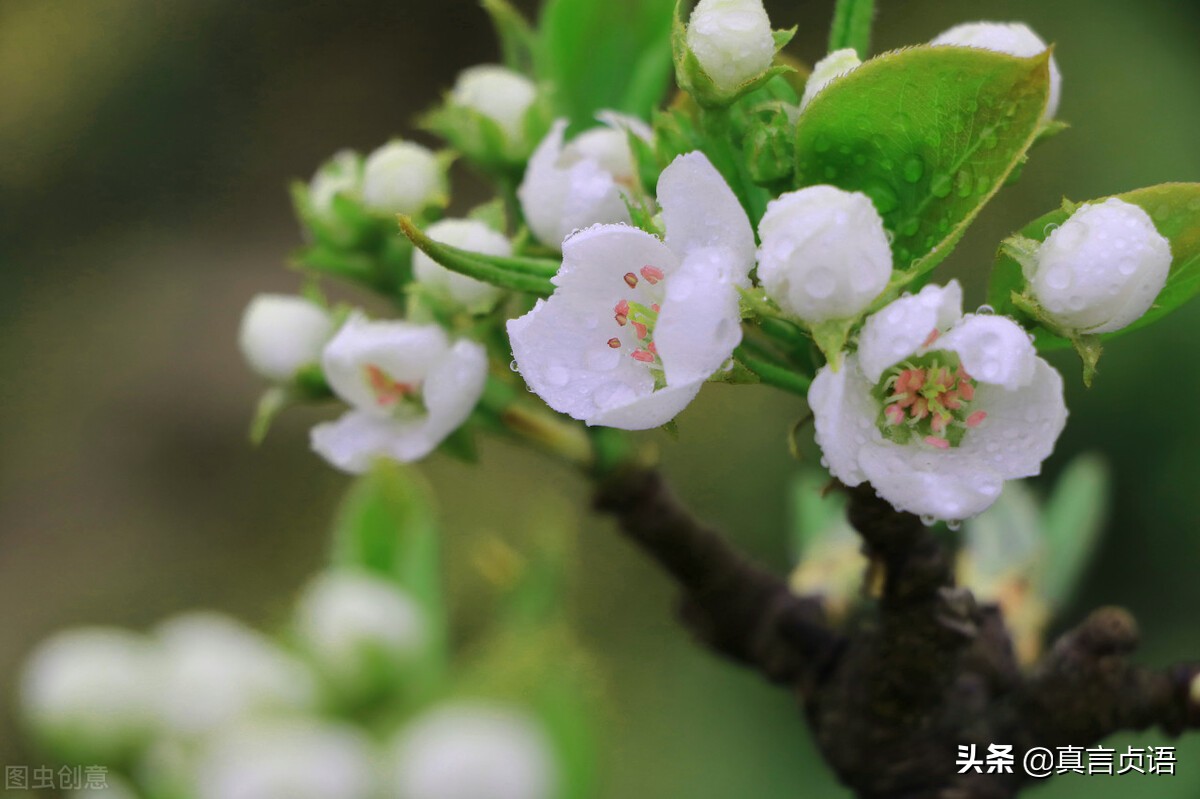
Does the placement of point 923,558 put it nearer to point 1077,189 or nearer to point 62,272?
point 1077,189

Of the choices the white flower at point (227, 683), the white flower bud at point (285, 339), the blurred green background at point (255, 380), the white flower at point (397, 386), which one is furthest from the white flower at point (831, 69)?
the blurred green background at point (255, 380)

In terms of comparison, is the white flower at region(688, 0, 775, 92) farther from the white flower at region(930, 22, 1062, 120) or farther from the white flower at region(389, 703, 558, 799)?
the white flower at region(389, 703, 558, 799)

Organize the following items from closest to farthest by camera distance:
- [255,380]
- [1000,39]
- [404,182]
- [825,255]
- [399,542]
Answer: [825,255]
[1000,39]
[404,182]
[399,542]
[255,380]

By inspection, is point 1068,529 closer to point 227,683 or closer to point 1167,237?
point 1167,237

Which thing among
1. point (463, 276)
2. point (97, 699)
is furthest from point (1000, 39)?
point (97, 699)

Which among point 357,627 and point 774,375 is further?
point 357,627

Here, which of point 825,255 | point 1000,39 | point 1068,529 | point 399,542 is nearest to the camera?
point 825,255

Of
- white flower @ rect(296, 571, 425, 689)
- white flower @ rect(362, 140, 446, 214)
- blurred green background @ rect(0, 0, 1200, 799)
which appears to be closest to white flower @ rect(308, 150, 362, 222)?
white flower @ rect(362, 140, 446, 214)
